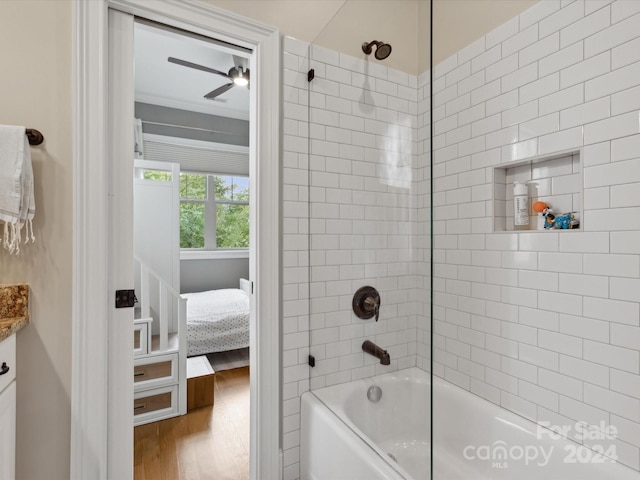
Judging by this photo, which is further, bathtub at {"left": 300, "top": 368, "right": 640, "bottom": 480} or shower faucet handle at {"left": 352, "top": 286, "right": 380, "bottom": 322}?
shower faucet handle at {"left": 352, "top": 286, "right": 380, "bottom": 322}

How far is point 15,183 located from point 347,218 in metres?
A: 1.17

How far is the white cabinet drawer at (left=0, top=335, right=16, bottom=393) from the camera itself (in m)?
1.03

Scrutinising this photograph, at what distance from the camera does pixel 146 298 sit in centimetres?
235

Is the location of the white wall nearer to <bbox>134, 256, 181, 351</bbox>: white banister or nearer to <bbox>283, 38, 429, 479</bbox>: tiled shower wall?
<bbox>134, 256, 181, 351</bbox>: white banister

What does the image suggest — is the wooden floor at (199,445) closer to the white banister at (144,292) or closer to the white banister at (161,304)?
the white banister at (161,304)

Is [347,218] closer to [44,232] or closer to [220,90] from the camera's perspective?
[44,232]

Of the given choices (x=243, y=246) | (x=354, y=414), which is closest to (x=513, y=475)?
A: (x=354, y=414)

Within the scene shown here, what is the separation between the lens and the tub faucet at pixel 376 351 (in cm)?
139

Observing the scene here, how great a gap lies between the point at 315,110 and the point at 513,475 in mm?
1794

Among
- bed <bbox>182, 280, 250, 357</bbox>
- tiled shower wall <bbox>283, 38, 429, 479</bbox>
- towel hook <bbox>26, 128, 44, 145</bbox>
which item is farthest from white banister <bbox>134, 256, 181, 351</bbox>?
towel hook <bbox>26, 128, 44, 145</bbox>

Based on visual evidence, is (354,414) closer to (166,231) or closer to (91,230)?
(91,230)

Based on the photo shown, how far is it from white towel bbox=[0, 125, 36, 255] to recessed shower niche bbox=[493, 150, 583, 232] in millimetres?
1828

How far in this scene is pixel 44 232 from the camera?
1180mm

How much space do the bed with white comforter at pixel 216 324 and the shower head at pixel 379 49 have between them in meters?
2.70
